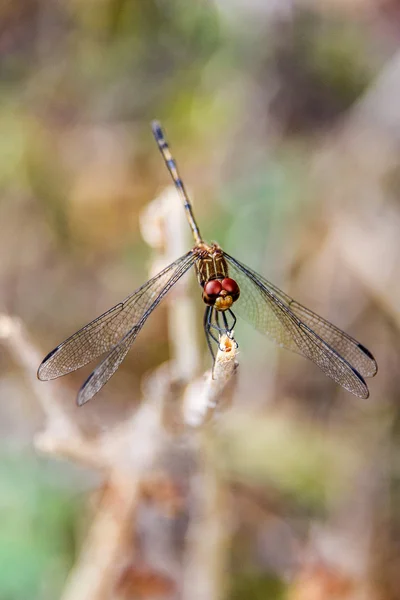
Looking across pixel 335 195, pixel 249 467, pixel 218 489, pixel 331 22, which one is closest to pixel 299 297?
pixel 335 195

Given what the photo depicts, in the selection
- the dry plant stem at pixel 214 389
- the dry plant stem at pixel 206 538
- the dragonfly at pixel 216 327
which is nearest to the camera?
the dry plant stem at pixel 214 389

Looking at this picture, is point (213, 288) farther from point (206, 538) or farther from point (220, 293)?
point (206, 538)

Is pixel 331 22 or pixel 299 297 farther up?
pixel 331 22

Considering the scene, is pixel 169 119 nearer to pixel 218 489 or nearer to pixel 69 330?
pixel 69 330

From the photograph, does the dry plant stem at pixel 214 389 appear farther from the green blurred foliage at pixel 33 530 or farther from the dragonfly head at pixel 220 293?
the green blurred foliage at pixel 33 530

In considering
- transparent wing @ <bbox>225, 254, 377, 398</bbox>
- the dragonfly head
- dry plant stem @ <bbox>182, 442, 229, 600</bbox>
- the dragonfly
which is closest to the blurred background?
dry plant stem @ <bbox>182, 442, 229, 600</bbox>

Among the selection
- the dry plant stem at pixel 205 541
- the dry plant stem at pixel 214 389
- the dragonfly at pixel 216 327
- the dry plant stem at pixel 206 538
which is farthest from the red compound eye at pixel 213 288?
the dry plant stem at pixel 205 541
